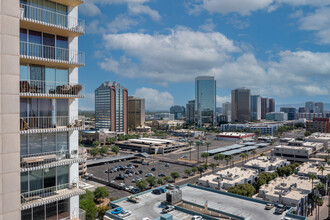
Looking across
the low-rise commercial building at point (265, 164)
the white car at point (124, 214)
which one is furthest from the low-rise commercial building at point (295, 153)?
the white car at point (124, 214)

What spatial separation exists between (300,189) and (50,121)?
5500 centimetres

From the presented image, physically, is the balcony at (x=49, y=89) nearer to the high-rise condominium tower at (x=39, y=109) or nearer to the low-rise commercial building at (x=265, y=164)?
the high-rise condominium tower at (x=39, y=109)

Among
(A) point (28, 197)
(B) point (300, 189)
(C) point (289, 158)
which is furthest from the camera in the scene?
(C) point (289, 158)

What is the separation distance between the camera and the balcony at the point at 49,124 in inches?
644

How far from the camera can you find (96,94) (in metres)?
187

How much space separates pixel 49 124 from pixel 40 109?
4.22 feet

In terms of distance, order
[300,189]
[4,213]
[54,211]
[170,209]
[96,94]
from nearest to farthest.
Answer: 1. [4,213]
2. [54,211]
3. [170,209]
4. [300,189]
5. [96,94]

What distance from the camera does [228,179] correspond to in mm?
62594

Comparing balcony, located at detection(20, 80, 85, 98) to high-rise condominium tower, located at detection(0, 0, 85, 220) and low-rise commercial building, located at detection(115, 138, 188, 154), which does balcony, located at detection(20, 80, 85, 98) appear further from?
low-rise commercial building, located at detection(115, 138, 188, 154)

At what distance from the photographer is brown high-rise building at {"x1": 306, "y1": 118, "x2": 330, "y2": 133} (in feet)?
585

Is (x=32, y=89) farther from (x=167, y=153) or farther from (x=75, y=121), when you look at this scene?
(x=167, y=153)

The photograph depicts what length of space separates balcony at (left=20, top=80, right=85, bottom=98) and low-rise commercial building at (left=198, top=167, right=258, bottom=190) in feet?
159

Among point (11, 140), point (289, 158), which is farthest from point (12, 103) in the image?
point (289, 158)

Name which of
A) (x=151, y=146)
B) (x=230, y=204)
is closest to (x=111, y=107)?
(x=151, y=146)
